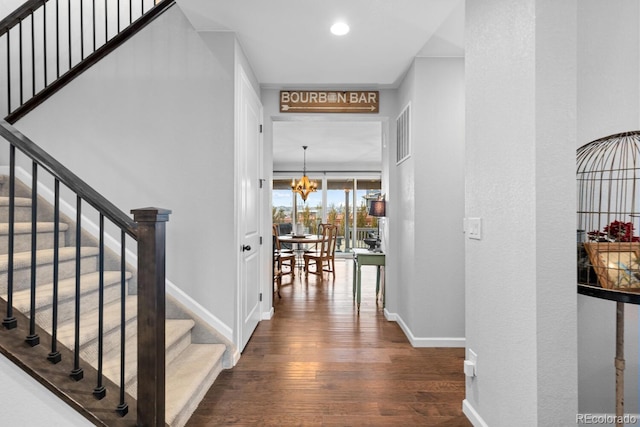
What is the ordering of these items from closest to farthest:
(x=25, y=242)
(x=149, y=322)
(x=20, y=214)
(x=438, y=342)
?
(x=149, y=322) < (x=25, y=242) < (x=20, y=214) < (x=438, y=342)

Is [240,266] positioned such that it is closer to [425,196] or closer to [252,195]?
[252,195]

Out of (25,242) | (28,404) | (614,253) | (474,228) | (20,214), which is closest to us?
(614,253)

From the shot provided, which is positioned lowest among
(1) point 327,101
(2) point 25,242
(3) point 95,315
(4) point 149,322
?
(3) point 95,315

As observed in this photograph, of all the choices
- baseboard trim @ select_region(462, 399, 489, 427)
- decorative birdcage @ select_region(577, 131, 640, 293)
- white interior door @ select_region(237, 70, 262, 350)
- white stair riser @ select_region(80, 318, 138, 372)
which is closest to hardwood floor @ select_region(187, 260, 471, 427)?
baseboard trim @ select_region(462, 399, 489, 427)

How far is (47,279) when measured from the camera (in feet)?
7.29

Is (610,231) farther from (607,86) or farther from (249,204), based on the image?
(249,204)

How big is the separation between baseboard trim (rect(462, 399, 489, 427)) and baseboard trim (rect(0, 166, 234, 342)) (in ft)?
5.44

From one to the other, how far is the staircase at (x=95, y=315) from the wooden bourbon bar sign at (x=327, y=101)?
2.32 m

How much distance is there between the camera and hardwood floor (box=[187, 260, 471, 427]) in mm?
2086

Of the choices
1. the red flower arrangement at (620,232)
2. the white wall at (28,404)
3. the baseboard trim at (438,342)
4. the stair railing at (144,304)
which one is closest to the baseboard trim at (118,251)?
the stair railing at (144,304)

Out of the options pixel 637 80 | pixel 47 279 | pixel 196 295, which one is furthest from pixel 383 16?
pixel 47 279

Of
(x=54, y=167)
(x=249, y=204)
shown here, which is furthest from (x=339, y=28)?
Result: (x=54, y=167)

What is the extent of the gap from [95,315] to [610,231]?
2693 mm

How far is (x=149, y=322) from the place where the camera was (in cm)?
162
